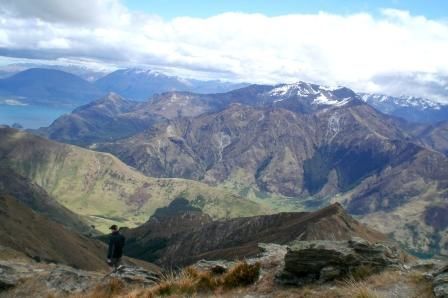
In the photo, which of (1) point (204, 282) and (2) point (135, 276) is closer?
(1) point (204, 282)

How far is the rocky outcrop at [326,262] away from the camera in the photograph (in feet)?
72.9

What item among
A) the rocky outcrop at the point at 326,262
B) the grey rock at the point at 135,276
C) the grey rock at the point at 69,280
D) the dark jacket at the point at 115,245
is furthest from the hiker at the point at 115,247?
the rocky outcrop at the point at 326,262

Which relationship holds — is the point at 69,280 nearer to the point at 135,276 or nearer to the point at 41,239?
the point at 135,276

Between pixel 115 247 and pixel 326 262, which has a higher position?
pixel 326 262

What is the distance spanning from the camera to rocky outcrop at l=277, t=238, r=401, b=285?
22.2m

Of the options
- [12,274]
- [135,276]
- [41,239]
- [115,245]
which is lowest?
[41,239]

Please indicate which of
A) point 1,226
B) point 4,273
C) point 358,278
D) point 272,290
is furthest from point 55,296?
point 1,226

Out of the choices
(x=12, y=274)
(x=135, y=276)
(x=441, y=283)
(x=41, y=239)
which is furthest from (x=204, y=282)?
(x=41, y=239)

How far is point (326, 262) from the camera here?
2261cm

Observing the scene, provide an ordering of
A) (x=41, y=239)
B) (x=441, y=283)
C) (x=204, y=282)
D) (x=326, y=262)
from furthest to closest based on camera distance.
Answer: (x=41, y=239), (x=204, y=282), (x=326, y=262), (x=441, y=283)

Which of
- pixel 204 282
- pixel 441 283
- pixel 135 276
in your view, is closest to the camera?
pixel 441 283

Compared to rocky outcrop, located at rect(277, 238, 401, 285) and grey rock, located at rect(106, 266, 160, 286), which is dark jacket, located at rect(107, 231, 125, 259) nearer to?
grey rock, located at rect(106, 266, 160, 286)

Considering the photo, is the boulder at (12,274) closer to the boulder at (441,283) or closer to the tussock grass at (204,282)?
the tussock grass at (204,282)

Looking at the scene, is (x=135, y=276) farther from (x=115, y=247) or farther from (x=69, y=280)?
(x=115, y=247)
